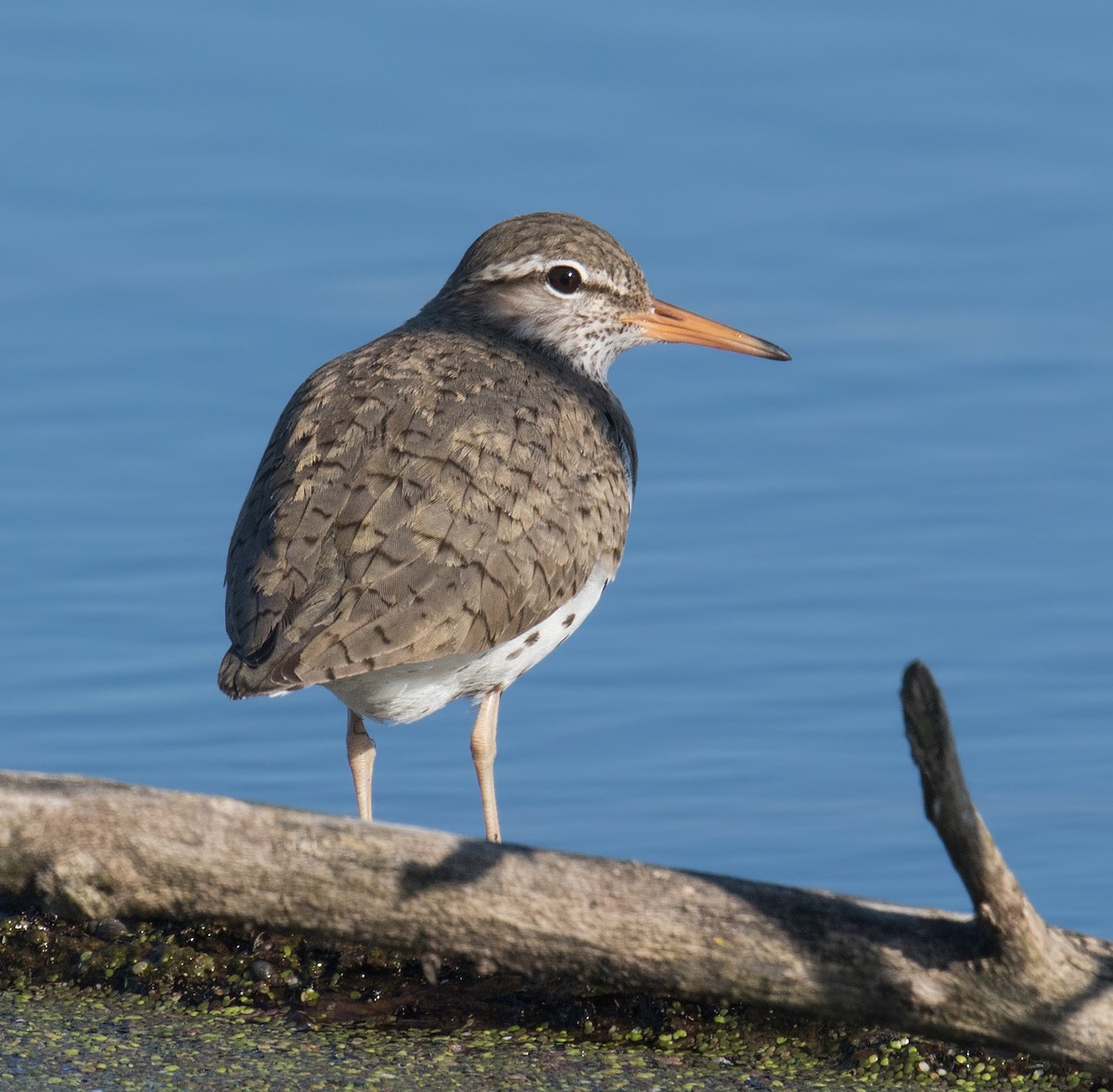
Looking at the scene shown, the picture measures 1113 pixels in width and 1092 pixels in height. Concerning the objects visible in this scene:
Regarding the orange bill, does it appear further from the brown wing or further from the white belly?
the white belly

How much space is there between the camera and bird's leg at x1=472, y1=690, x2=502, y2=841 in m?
7.75

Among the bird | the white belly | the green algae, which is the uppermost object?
the bird

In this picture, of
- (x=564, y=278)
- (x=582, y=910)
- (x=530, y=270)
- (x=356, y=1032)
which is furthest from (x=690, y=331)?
(x=356, y=1032)

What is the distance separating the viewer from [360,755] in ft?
25.4

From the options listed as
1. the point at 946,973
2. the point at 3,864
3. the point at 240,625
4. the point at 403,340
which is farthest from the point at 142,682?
the point at 946,973

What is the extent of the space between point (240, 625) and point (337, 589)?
0.34 meters

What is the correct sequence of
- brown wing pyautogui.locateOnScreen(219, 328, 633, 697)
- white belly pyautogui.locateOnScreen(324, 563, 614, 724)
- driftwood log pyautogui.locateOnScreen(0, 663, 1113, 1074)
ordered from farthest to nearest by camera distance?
white belly pyautogui.locateOnScreen(324, 563, 614, 724) < brown wing pyautogui.locateOnScreen(219, 328, 633, 697) < driftwood log pyautogui.locateOnScreen(0, 663, 1113, 1074)

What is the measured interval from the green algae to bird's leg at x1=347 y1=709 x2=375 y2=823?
2303 mm

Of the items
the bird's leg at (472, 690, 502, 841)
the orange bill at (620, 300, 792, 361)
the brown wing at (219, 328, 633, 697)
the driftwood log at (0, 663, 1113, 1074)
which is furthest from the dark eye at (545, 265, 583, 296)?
the driftwood log at (0, 663, 1113, 1074)

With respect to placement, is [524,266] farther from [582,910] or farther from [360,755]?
[582,910]

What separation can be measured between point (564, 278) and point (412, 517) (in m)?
2.15

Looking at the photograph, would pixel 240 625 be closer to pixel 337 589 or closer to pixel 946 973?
pixel 337 589

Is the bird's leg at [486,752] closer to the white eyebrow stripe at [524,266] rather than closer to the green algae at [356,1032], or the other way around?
the white eyebrow stripe at [524,266]

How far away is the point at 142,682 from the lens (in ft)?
31.9
